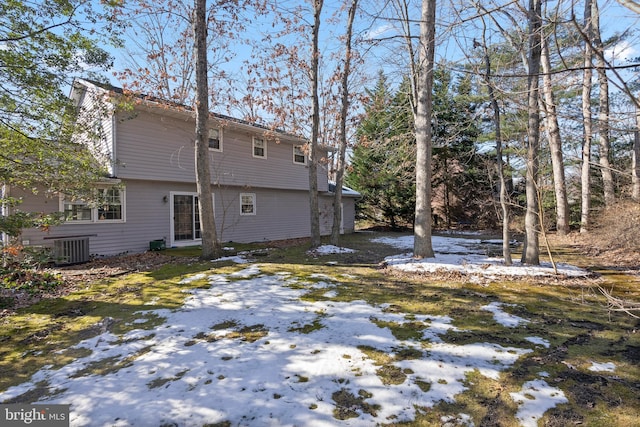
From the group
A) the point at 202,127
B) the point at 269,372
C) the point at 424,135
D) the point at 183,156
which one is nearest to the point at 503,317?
the point at 269,372

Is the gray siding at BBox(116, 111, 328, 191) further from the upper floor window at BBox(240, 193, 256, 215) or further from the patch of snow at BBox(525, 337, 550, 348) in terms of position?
the patch of snow at BBox(525, 337, 550, 348)

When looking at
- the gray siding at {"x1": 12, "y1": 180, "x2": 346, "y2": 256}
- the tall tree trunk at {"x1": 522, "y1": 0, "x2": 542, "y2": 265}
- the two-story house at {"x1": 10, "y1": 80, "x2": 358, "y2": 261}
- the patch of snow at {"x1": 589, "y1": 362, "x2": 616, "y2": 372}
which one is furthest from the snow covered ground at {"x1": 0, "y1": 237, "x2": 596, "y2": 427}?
the gray siding at {"x1": 12, "y1": 180, "x2": 346, "y2": 256}

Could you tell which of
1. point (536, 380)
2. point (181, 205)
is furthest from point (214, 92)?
point (536, 380)

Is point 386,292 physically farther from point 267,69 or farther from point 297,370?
point 267,69

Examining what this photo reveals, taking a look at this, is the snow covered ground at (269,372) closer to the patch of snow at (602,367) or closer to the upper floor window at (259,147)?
the patch of snow at (602,367)

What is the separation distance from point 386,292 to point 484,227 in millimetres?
17263

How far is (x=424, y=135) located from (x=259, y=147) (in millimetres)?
8024

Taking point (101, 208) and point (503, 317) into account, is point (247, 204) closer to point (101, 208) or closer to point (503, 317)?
point (101, 208)

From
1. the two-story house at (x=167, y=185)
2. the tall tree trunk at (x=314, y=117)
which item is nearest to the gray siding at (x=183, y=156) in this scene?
the two-story house at (x=167, y=185)

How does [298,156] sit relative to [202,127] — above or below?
above

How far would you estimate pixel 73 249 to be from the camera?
8.33 metres

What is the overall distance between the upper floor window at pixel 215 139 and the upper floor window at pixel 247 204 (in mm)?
2198

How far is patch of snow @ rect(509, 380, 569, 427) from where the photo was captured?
6.94 ft

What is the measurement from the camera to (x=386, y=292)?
17.1 ft
